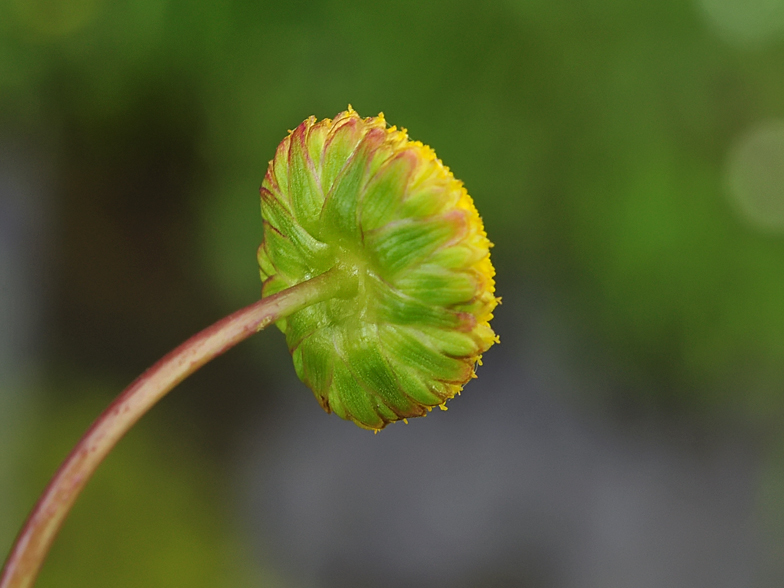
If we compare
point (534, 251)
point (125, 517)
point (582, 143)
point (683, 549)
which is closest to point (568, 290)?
point (534, 251)

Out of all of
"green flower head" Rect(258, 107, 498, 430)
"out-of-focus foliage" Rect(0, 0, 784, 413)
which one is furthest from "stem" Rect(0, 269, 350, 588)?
"out-of-focus foliage" Rect(0, 0, 784, 413)

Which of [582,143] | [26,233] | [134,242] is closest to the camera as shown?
[26,233]

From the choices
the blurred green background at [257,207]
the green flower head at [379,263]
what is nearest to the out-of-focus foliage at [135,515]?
the blurred green background at [257,207]

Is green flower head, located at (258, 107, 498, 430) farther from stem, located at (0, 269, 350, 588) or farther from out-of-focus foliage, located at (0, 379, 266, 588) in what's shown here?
out-of-focus foliage, located at (0, 379, 266, 588)

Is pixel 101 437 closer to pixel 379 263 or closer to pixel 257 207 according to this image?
pixel 379 263

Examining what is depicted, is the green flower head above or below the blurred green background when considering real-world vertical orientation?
below

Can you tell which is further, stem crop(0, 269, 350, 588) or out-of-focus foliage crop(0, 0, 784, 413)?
out-of-focus foliage crop(0, 0, 784, 413)

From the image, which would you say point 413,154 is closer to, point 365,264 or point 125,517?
point 365,264
